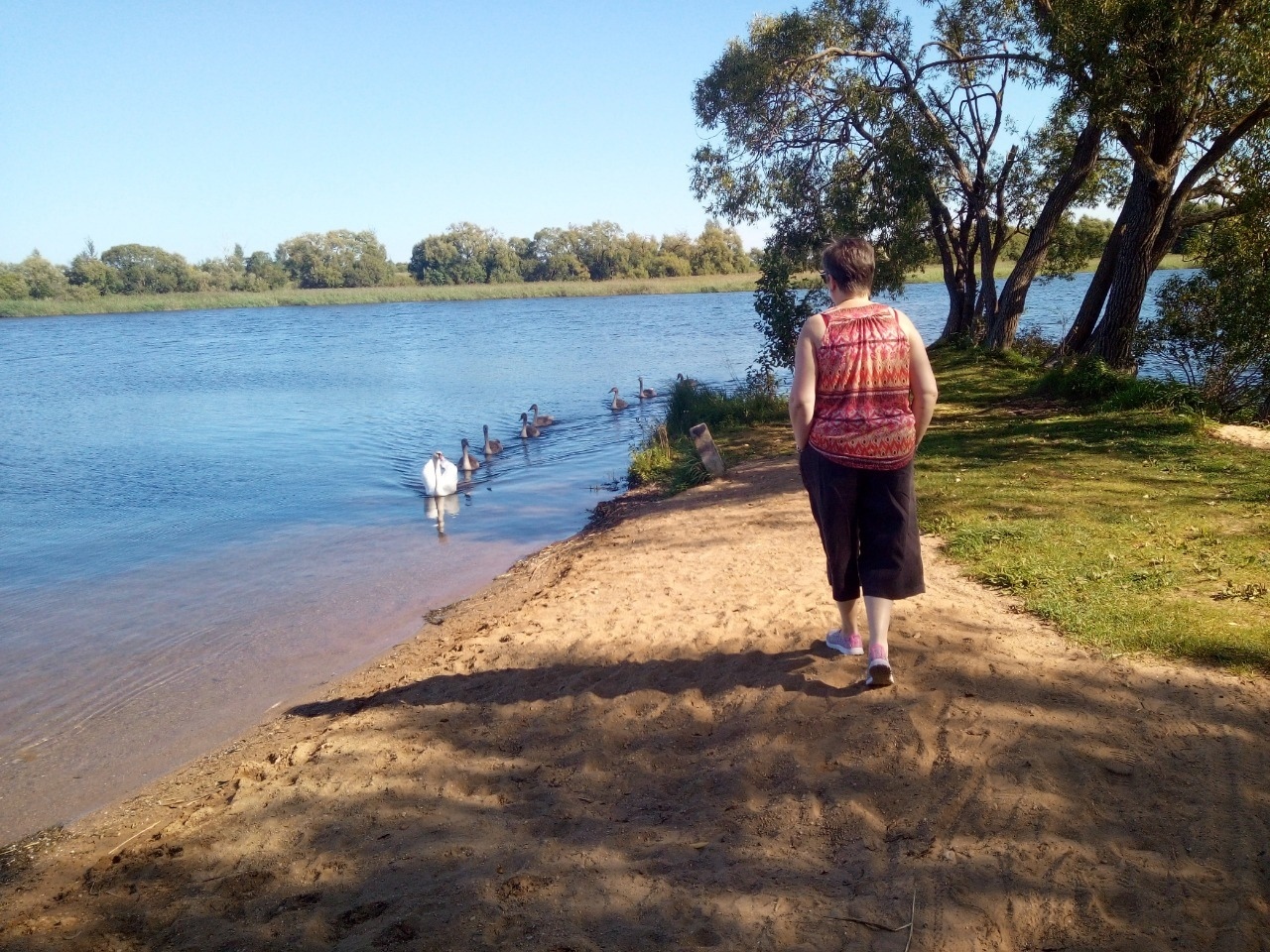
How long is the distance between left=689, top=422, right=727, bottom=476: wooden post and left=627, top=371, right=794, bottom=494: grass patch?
0.60 feet

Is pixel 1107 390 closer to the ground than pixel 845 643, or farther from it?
farther from it

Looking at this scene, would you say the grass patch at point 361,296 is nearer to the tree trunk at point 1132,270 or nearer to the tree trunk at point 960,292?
the tree trunk at point 960,292

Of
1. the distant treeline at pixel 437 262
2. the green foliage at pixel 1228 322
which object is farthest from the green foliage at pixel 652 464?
the distant treeline at pixel 437 262

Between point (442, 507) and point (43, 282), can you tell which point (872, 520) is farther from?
point (43, 282)

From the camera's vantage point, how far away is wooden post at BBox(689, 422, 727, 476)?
10.5 metres

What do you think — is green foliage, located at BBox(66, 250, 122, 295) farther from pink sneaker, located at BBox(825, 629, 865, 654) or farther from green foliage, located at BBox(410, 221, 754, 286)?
pink sneaker, located at BBox(825, 629, 865, 654)

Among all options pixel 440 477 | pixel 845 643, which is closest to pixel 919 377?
pixel 845 643

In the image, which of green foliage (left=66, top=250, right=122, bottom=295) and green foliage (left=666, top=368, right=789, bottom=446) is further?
green foliage (left=66, top=250, right=122, bottom=295)

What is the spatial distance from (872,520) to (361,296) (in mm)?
71318

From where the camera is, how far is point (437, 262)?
84375mm

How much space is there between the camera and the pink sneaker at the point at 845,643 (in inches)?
187

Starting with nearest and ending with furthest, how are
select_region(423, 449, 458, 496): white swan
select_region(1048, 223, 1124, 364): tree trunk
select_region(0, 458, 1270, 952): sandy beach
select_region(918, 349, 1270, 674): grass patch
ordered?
select_region(0, 458, 1270, 952): sandy beach
select_region(918, 349, 1270, 674): grass patch
select_region(423, 449, 458, 496): white swan
select_region(1048, 223, 1124, 364): tree trunk

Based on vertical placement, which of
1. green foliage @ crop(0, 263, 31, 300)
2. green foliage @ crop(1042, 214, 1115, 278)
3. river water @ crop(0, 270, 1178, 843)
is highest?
green foliage @ crop(0, 263, 31, 300)

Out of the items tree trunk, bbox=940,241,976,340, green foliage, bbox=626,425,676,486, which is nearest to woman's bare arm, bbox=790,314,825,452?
green foliage, bbox=626,425,676,486
